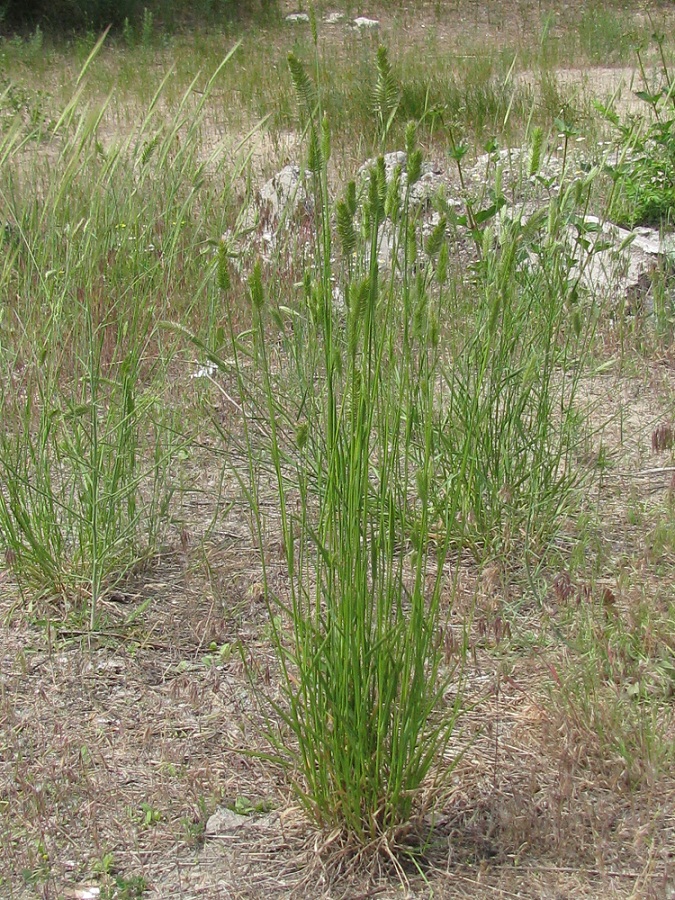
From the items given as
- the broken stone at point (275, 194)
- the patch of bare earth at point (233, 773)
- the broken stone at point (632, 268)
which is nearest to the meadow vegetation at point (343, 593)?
the patch of bare earth at point (233, 773)

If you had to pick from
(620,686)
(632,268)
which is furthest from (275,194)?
(620,686)

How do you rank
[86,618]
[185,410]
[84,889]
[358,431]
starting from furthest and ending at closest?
[185,410] → [86,618] → [84,889] → [358,431]

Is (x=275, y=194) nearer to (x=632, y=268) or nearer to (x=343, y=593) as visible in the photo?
(x=632, y=268)

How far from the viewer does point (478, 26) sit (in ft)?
41.6

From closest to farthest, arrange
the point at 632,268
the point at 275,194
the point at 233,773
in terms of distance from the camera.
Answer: the point at 233,773 → the point at 632,268 → the point at 275,194

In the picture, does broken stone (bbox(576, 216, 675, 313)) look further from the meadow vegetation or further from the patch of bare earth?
the patch of bare earth

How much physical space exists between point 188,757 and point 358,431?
0.79m

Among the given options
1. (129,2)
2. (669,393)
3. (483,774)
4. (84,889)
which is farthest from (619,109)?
(129,2)

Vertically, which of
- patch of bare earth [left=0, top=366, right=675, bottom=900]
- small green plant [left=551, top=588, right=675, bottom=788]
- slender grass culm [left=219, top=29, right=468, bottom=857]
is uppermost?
slender grass culm [left=219, top=29, right=468, bottom=857]

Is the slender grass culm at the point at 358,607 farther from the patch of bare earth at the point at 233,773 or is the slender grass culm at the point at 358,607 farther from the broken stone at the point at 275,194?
the broken stone at the point at 275,194

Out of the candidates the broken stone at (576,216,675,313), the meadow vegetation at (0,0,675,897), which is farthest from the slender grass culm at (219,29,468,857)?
the broken stone at (576,216,675,313)

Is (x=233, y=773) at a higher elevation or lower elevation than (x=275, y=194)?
lower

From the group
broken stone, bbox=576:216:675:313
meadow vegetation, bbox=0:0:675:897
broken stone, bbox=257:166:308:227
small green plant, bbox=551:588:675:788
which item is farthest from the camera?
broken stone, bbox=257:166:308:227

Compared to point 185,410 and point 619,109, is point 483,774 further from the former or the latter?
point 619,109
